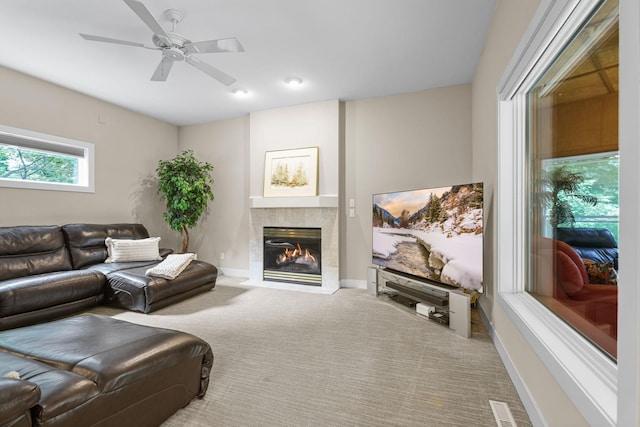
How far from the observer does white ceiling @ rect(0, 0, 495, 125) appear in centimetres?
241

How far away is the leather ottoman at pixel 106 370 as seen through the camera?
115 cm

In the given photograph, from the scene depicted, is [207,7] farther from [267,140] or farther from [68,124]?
[68,124]

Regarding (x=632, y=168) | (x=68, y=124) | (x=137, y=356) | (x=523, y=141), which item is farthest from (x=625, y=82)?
(x=68, y=124)

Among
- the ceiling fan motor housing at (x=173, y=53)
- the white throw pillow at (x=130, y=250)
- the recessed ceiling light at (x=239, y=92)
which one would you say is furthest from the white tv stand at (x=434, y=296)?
the ceiling fan motor housing at (x=173, y=53)

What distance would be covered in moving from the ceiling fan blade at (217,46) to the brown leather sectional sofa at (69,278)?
2353 mm

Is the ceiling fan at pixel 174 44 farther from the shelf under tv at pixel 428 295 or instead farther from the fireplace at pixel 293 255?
the shelf under tv at pixel 428 295

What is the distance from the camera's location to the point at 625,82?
32.7 inches

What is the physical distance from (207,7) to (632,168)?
280cm

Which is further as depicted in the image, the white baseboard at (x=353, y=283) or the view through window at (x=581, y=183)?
the white baseboard at (x=353, y=283)

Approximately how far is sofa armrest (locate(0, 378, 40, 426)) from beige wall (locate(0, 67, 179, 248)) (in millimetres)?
3597

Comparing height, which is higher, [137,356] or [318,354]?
[137,356]

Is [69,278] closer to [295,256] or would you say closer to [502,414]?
[295,256]

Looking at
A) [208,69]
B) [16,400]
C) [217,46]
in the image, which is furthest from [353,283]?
[16,400]

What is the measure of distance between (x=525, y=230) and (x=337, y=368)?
1.60m
